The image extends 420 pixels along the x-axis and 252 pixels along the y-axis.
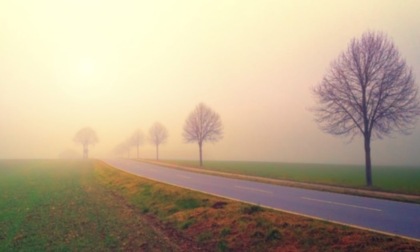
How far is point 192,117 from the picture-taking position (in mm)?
63219

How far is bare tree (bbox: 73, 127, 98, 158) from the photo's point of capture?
142125mm

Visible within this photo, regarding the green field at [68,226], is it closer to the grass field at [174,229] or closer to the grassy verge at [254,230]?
the grass field at [174,229]

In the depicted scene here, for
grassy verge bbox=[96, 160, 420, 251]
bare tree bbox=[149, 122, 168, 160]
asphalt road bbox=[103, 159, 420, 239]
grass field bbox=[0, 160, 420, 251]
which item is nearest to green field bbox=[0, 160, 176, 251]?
grass field bbox=[0, 160, 420, 251]

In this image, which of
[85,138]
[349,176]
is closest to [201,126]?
[349,176]

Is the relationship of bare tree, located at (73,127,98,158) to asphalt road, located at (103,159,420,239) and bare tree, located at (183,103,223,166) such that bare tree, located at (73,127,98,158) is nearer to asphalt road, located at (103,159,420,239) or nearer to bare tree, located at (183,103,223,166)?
bare tree, located at (183,103,223,166)

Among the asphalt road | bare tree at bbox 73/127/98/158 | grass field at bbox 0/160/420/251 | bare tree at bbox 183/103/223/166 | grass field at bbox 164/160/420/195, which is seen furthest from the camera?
bare tree at bbox 73/127/98/158

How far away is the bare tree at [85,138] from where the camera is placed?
14212 centimetres

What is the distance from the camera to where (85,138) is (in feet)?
470

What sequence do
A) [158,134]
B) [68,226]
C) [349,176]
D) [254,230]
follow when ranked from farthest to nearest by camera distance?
[158,134], [349,176], [68,226], [254,230]

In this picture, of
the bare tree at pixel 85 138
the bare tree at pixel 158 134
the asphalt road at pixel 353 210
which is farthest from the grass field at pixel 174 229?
the bare tree at pixel 85 138

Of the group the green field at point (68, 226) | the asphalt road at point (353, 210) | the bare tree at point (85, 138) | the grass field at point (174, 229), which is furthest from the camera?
the bare tree at point (85, 138)

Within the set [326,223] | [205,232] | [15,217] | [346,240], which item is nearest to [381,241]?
[346,240]

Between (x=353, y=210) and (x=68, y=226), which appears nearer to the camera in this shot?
(x=68, y=226)

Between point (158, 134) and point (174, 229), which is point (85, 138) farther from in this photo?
point (174, 229)
